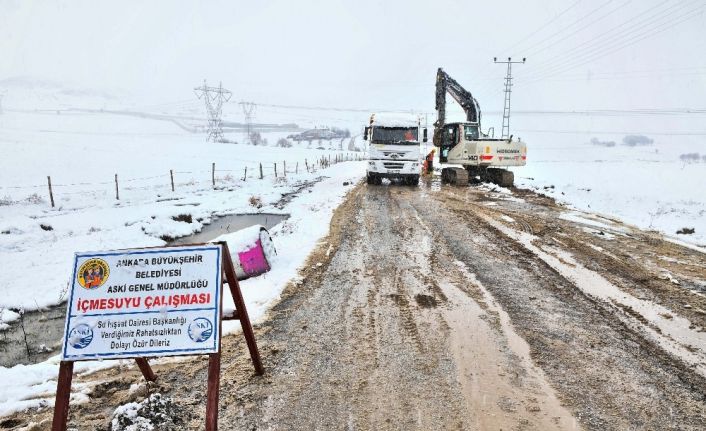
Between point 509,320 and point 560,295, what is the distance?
4.14 feet

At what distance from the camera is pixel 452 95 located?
25.5 m

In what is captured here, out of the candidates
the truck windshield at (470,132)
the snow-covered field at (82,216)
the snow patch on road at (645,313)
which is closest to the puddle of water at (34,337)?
the snow-covered field at (82,216)

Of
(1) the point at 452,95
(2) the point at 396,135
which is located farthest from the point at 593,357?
(1) the point at 452,95

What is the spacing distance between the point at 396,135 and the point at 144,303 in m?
16.5

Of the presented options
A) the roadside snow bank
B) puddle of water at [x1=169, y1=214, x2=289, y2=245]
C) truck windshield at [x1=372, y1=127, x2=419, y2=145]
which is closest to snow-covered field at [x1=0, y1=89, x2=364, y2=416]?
the roadside snow bank

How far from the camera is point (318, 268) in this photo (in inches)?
291

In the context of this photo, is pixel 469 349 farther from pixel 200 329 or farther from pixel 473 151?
pixel 473 151

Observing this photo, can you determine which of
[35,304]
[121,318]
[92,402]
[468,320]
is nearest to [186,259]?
[121,318]

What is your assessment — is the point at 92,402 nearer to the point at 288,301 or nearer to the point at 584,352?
the point at 288,301

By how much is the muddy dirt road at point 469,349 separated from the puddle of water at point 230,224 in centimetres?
509

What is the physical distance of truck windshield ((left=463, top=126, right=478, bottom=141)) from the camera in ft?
69.7

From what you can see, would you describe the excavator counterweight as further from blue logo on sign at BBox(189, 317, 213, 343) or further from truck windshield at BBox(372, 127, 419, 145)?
blue logo on sign at BBox(189, 317, 213, 343)

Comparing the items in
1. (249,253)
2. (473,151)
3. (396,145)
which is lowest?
(249,253)

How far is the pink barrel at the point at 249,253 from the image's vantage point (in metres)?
7.06
